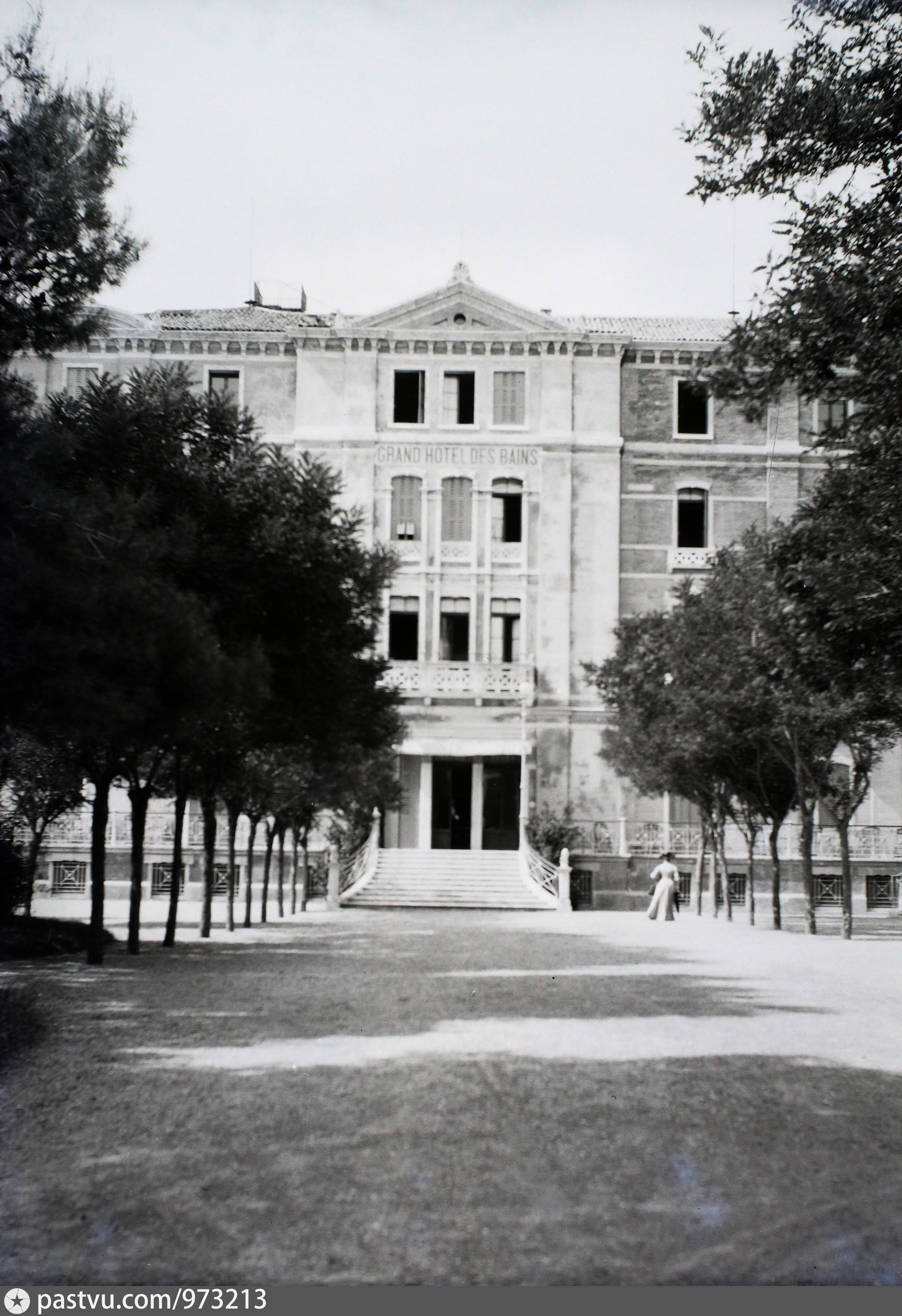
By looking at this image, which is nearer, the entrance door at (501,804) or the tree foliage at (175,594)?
the tree foliage at (175,594)

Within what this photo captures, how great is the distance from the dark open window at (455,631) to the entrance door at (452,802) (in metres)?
3.08

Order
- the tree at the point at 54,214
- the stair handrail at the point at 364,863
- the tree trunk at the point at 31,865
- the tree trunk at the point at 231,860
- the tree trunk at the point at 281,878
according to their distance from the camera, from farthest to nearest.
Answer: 1. the stair handrail at the point at 364,863
2. the tree trunk at the point at 281,878
3. the tree trunk at the point at 231,860
4. the tree trunk at the point at 31,865
5. the tree at the point at 54,214

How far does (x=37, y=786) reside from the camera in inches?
752

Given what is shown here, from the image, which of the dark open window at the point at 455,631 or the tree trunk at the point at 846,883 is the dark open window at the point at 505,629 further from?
the tree trunk at the point at 846,883

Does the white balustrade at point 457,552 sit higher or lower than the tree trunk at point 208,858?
higher

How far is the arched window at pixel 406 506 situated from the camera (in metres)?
41.7

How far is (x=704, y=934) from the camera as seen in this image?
2670 centimetres

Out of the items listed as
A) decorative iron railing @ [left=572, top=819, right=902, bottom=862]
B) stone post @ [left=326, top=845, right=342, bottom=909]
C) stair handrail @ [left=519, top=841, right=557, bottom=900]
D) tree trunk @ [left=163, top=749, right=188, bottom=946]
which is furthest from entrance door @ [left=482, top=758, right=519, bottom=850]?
tree trunk @ [left=163, top=749, right=188, bottom=946]

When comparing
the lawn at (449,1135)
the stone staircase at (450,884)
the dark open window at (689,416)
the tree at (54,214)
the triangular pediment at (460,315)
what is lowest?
the stone staircase at (450,884)

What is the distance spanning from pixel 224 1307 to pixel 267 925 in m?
23.7

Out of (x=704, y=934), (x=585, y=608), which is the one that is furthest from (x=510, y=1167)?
(x=585, y=608)

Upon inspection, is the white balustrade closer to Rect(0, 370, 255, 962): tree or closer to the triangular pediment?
the triangular pediment

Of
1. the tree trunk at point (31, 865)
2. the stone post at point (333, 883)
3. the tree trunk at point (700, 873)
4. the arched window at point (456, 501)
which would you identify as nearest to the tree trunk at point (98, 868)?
the tree trunk at point (31, 865)

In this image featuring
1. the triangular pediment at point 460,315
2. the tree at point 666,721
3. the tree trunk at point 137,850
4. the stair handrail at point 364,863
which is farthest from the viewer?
the triangular pediment at point 460,315
